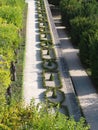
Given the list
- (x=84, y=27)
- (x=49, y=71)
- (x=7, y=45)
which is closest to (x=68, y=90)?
(x=49, y=71)

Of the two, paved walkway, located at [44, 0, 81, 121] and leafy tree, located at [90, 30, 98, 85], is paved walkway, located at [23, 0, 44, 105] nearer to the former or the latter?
paved walkway, located at [44, 0, 81, 121]

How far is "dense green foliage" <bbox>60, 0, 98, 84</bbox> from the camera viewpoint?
43.1 meters

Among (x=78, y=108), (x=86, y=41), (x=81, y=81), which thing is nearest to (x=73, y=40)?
(x=86, y=41)

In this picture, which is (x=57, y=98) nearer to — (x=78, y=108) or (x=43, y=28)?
(x=78, y=108)

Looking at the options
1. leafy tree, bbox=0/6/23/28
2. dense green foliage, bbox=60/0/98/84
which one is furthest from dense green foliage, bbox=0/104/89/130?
leafy tree, bbox=0/6/23/28

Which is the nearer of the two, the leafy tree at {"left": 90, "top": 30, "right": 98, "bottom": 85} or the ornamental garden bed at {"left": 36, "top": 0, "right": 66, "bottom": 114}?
the ornamental garden bed at {"left": 36, "top": 0, "right": 66, "bottom": 114}

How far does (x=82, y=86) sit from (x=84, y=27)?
50.7ft

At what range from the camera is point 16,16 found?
1703 inches

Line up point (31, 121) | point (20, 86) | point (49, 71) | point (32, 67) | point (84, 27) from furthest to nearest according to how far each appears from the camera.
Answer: point (84, 27)
point (32, 67)
point (49, 71)
point (20, 86)
point (31, 121)

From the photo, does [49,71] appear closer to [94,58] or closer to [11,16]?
[94,58]

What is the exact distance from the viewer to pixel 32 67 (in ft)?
144

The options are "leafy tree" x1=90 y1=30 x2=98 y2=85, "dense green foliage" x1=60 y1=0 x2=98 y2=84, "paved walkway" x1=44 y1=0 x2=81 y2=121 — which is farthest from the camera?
"dense green foliage" x1=60 y1=0 x2=98 y2=84

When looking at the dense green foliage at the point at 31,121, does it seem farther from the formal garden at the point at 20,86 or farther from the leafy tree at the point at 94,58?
the leafy tree at the point at 94,58

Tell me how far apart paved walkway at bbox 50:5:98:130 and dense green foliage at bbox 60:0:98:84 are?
1381 mm
